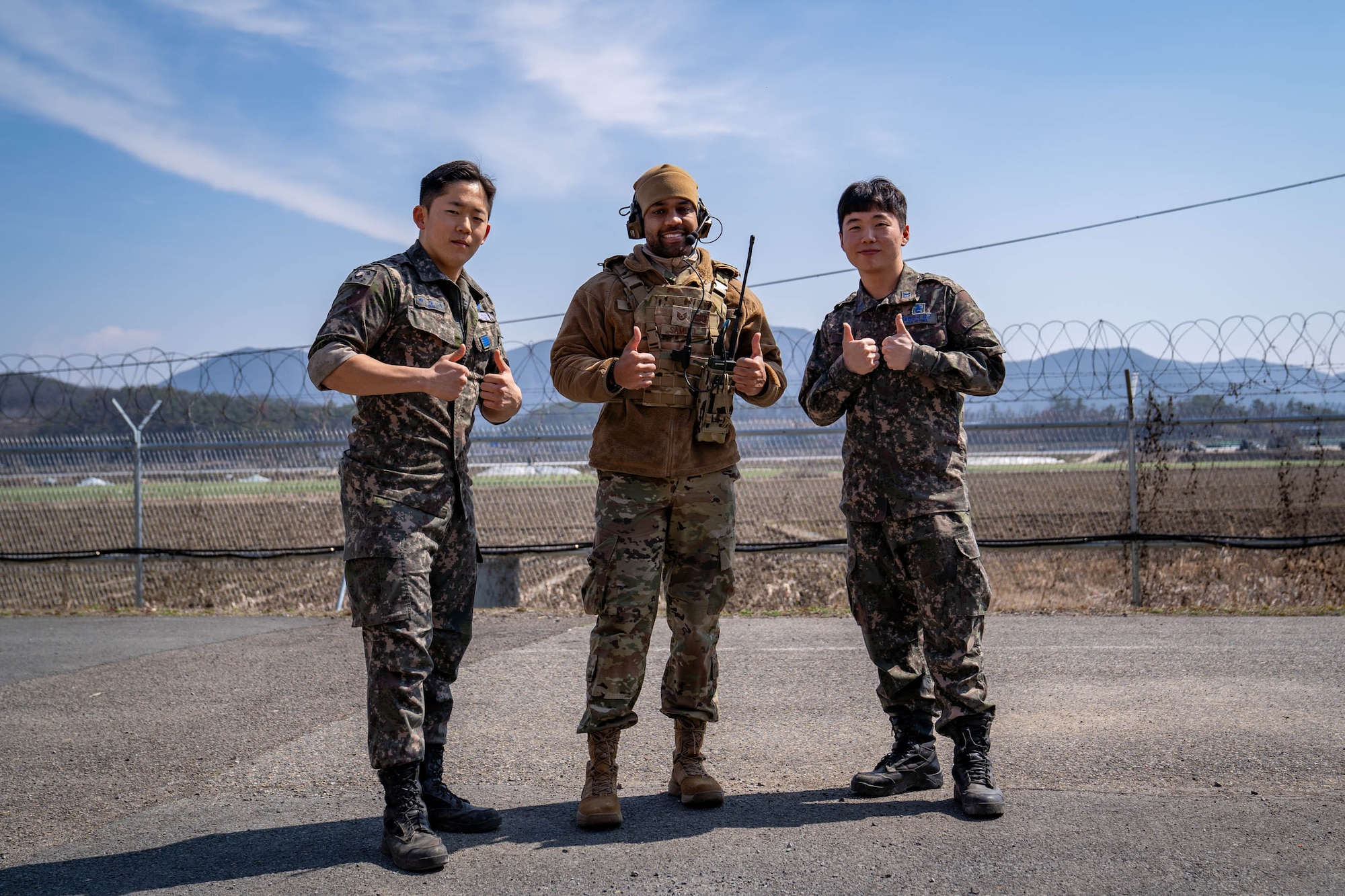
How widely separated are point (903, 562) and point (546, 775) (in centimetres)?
162

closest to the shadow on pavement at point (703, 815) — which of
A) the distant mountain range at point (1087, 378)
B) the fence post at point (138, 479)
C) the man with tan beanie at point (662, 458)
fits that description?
the man with tan beanie at point (662, 458)

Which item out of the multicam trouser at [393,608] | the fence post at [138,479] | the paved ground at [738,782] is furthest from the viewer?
the fence post at [138,479]

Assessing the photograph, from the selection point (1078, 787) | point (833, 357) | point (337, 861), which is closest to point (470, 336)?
point (833, 357)

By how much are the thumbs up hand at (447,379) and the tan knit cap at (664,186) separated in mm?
962

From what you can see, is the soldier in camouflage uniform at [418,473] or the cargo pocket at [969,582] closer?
the soldier in camouflage uniform at [418,473]

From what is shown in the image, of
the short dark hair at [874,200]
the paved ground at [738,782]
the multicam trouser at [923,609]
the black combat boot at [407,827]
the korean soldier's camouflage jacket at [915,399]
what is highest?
the short dark hair at [874,200]

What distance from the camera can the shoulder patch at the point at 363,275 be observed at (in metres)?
3.38

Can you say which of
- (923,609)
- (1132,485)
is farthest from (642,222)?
(1132,485)

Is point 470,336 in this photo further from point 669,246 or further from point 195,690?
point 195,690

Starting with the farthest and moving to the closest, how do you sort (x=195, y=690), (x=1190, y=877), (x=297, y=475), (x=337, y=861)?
1. (x=297, y=475)
2. (x=195, y=690)
3. (x=337, y=861)
4. (x=1190, y=877)

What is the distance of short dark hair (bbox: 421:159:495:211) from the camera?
3.50 metres

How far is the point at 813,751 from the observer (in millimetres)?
4258

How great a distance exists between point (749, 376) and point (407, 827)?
1.87 metres

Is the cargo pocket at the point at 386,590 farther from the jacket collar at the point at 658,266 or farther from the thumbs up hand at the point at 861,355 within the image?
the thumbs up hand at the point at 861,355
